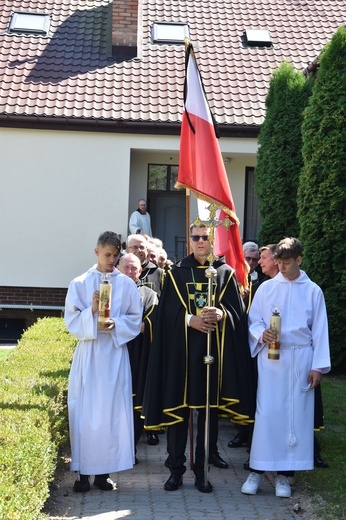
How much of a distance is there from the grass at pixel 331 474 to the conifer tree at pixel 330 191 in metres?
1.81

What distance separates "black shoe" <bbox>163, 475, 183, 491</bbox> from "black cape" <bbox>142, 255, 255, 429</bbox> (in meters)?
0.43

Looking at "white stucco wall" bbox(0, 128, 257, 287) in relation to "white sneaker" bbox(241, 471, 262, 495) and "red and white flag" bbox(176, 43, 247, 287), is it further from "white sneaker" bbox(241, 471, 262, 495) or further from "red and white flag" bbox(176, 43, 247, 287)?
"white sneaker" bbox(241, 471, 262, 495)

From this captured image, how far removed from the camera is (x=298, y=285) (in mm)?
7031

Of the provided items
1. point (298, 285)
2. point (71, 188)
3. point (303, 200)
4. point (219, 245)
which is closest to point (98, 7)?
point (71, 188)

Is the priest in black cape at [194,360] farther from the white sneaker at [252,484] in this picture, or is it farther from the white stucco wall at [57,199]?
the white stucco wall at [57,199]

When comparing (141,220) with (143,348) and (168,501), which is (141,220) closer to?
(143,348)

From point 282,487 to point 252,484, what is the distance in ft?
0.78

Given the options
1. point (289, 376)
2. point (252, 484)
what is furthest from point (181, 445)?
point (289, 376)

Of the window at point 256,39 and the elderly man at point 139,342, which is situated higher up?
the window at point 256,39

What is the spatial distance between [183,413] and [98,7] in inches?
668

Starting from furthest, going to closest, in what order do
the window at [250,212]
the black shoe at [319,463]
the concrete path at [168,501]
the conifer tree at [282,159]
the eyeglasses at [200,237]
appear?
the window at [250,212] → the conifer tree at [282,159] → the black shoe at [319,463] → the eyeglasses at [200,237] → the concrete path at [168,501]

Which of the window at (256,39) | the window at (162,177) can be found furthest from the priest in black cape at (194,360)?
the window at (256,39)

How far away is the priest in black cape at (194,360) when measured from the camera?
6.88 meters

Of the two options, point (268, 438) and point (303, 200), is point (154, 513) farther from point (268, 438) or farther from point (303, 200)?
point (303, 200)
